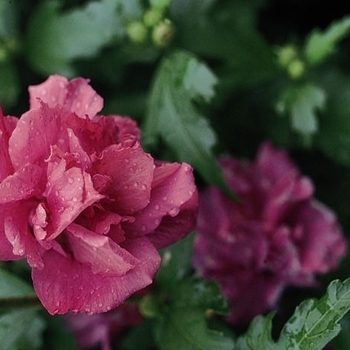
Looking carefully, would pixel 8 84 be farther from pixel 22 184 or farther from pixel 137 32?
pixel 22 184

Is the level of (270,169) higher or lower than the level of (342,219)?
higher

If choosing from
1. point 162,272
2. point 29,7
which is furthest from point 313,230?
point 29,7

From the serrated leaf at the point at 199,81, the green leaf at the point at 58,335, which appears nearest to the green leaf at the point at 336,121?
the serrated leaf at the point at 199,81

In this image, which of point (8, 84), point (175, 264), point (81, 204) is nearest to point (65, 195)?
point (81, 204)

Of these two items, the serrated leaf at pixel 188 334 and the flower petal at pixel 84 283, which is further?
the serrated leaf at pixel 188 334

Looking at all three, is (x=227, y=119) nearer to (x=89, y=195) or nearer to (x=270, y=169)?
(x=270, y=169)

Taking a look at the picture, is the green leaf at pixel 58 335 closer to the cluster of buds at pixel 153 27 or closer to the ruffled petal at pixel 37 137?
the cluster of buds at pixel 153 27
